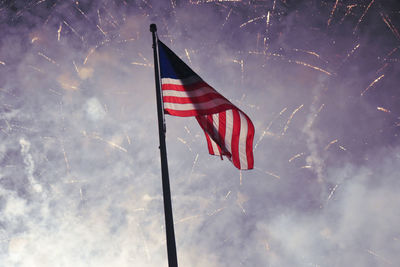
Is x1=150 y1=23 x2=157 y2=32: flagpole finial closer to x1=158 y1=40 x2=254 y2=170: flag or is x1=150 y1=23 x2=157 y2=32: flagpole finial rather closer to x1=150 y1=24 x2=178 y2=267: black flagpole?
x1=158 y1=40 x2=254 y2=170: flag

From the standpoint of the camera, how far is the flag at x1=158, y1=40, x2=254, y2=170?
590cm

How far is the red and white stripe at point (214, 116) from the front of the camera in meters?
5.89

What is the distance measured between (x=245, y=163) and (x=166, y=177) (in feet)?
9.19

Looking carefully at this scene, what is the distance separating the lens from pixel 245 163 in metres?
6.50

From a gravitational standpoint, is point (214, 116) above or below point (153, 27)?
below

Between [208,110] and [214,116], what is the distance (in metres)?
0.75

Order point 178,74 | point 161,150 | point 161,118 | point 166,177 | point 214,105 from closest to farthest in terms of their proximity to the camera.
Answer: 1. point 166,177
2. point 161,150
3. point 161,118
4. point 214,105
5. point 178,74

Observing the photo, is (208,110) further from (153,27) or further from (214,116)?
(153,27)

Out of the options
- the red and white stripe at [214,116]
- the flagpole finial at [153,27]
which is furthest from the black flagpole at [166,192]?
the flagpole finial at [153,27]

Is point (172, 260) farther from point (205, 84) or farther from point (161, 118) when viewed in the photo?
point (205, 84)

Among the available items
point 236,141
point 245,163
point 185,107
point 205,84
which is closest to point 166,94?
point 185,107

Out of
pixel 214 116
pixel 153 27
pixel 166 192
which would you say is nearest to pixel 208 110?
pixel 214 116

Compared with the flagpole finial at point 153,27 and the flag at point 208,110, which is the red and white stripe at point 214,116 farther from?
the flagpole finial at point 153,27

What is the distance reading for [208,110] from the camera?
5.88 meters
